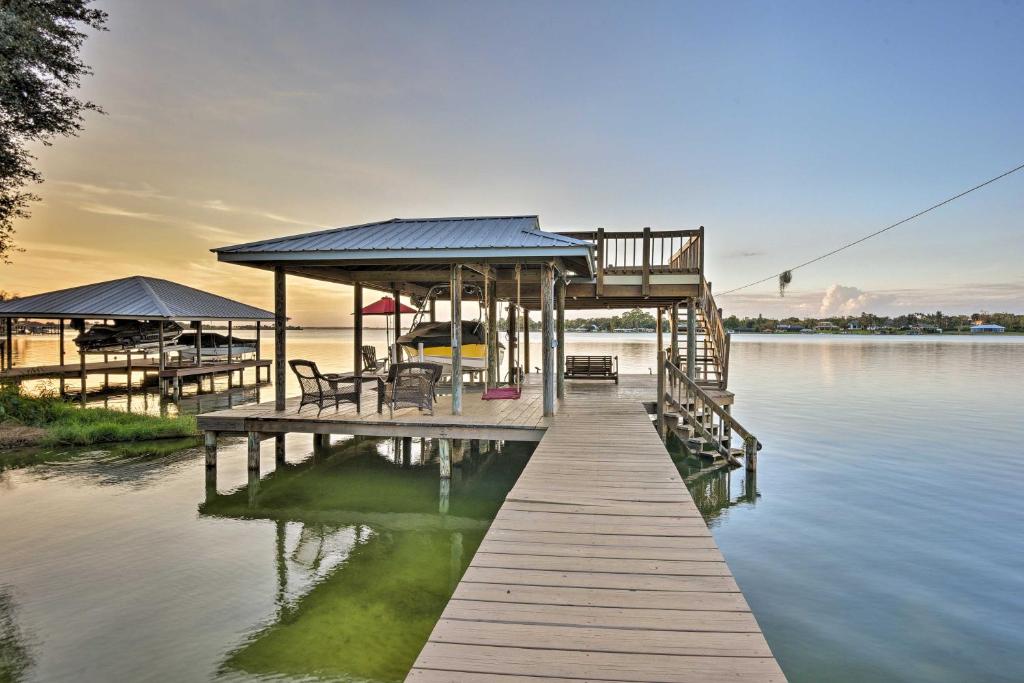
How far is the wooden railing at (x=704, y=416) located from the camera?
9922 mm

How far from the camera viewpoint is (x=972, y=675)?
408 cm

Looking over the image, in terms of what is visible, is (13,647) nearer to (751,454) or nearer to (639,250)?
(751,454)

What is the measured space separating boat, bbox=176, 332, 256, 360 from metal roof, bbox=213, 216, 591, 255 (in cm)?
1606

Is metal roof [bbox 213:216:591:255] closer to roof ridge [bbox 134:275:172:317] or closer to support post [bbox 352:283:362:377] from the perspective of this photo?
support post [bbox 352:283:362:377]

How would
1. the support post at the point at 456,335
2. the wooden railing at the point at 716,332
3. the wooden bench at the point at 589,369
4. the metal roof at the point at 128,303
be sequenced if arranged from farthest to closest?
the metal roof at the point at 128,303 → the wooden bench at the point at 589,369 → the wooden railing at the point at 716,332 → the support post at the point at 456,335

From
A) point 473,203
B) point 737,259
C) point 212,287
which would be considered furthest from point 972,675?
point 212,287

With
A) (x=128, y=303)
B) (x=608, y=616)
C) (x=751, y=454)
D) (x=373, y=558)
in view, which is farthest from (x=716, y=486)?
(x=128, y=303)

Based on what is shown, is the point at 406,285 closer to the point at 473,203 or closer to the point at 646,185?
the point at 473,203

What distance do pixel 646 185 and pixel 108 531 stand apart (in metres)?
20.1

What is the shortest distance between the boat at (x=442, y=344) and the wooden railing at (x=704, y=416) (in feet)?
13.7

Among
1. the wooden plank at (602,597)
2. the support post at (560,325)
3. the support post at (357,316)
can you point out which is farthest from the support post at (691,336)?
the wooden plank at (602,597)

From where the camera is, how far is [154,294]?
62.4 ft

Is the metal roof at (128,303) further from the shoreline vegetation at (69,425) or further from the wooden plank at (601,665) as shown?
the wooden plank at (601,665)

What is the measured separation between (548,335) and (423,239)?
272 cm
